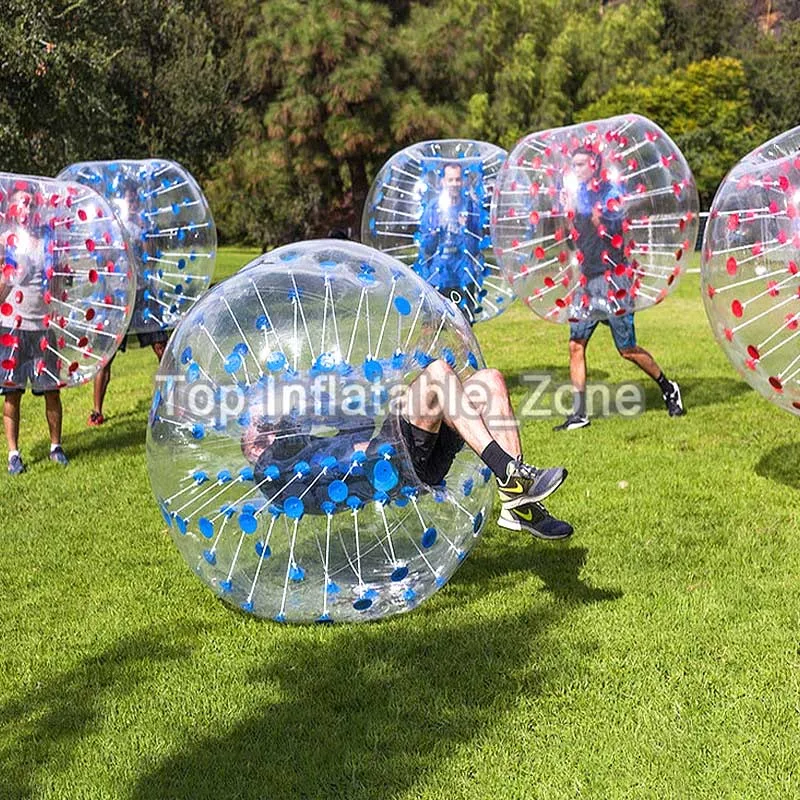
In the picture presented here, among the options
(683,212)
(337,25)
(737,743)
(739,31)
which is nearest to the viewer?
(737,743)

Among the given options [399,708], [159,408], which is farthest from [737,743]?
[159,408]

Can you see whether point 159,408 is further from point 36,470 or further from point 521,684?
point 36,470

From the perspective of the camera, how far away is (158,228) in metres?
7.77

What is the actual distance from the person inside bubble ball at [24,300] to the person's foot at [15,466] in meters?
1.49

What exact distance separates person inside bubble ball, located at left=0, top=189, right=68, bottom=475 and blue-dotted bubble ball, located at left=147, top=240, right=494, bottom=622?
1.98m

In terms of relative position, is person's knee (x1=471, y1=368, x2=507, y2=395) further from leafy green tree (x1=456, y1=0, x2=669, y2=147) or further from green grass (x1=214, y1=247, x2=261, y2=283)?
leafy green tree (x1=456, y1=0, x2=669, y2=147)

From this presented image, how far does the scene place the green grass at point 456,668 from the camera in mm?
3246

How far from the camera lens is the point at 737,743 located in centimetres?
330

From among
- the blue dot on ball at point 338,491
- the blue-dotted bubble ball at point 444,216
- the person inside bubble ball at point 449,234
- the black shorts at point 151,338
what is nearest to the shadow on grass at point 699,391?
the blue-dotted bubble ball at point 444,216

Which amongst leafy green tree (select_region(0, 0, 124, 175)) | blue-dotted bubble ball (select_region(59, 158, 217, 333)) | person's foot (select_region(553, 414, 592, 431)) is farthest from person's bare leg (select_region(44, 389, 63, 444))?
leafy green tree (select_region(0, 0, 124, 175))

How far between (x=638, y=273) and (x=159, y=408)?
13.5 feet

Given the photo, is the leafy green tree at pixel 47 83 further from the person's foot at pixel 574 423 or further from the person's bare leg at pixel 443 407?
the person's bare leg at pixel 443 407

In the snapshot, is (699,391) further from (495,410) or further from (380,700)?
(380,700)

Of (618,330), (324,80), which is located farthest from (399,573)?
(324,80)
